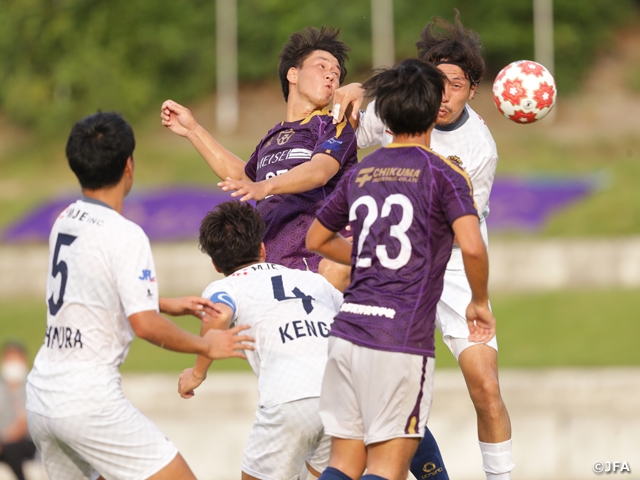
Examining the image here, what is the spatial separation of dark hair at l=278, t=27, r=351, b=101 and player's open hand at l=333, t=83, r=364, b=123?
586 millimetres

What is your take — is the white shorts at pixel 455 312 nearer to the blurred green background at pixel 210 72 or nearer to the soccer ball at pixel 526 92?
the soccer ball at pixel 526 92

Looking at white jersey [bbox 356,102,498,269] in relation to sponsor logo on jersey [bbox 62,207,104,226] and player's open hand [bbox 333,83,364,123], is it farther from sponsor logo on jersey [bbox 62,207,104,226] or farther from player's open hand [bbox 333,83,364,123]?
sponsor logo on jersey [bbox 62,207,104,226]

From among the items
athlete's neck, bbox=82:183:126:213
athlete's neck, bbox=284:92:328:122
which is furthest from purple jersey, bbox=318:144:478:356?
athlete's neck, bbox=284:92:328:122

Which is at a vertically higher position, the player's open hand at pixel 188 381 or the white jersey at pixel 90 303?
the white jersey at pixel 90 303

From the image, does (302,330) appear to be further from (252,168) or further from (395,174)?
(252,168)

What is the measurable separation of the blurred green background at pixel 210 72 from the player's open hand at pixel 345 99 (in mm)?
21089

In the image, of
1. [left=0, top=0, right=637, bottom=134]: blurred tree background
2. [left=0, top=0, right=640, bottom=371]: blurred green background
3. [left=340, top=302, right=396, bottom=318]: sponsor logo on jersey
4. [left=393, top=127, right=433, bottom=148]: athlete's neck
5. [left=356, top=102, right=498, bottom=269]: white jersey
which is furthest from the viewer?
[left=0, top=0, right=637, bottom=134]: blurred tree background

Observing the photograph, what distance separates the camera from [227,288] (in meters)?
5.04

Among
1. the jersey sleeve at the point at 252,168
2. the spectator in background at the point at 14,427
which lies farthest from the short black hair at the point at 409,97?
the spectator in background at the point at 14,427

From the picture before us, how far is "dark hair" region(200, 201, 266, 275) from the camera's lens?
5.19 meters

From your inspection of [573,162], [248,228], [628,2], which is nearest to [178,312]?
[248,228]

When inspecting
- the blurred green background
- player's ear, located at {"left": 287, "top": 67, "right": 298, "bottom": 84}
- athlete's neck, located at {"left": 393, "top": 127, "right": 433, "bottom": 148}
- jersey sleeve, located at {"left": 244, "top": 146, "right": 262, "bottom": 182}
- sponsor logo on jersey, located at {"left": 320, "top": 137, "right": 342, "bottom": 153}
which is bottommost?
jersey sleeve, located at {"left": 244, "top": 146, "right": 262, "bottom": 182}

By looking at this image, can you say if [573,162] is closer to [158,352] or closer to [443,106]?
[158,352]

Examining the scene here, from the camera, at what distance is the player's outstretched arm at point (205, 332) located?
4.81m
